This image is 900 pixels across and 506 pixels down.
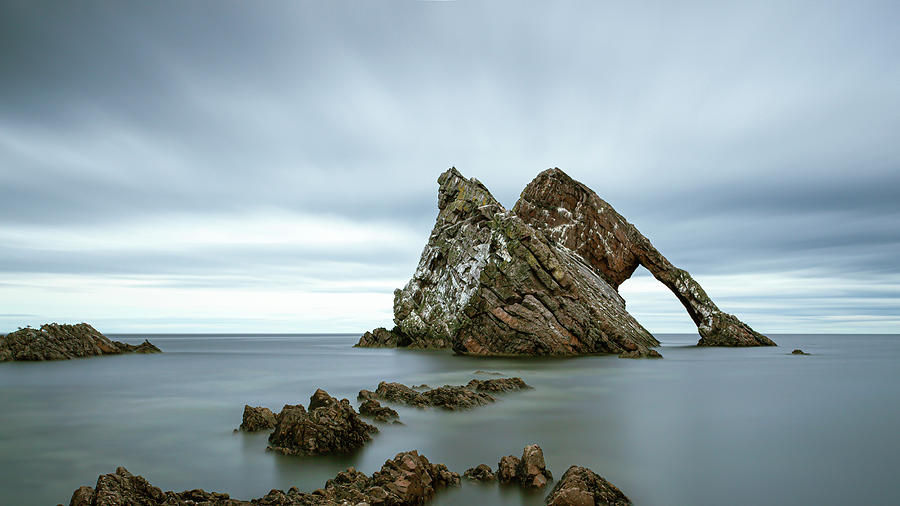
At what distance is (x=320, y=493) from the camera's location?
6496 mm

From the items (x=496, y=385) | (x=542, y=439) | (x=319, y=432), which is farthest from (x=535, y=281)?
(x=319, y=432)

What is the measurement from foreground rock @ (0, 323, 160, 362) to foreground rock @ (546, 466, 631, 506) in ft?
144

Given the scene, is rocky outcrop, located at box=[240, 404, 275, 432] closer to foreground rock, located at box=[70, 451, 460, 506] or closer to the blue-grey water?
the blue-grey water

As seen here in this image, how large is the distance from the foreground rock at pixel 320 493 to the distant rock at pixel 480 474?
3.20 feet

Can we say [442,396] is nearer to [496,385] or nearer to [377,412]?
[377,412]

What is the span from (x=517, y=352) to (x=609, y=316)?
10.8 metres

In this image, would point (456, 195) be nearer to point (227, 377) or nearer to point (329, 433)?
point (227, 377)

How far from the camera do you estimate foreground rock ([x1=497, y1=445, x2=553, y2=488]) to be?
748 centimetres

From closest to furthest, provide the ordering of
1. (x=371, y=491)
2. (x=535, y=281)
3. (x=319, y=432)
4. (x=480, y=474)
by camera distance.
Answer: (x=371, y=491) < (x=480, y=474) < (x=319, y=432) < (x=535, y=281)

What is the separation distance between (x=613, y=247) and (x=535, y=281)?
21.3m

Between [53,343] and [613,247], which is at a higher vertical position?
[613,247]

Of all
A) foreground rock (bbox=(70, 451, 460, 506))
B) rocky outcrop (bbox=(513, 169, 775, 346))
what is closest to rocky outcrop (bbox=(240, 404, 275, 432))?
foreground rock (bbox=(70, 451, 460, 506))

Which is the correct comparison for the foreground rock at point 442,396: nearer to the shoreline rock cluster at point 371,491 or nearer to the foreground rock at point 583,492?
the shoreline rock cluster at point 371,491

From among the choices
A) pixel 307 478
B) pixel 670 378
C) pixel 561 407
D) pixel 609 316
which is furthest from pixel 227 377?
pixel 609 316
